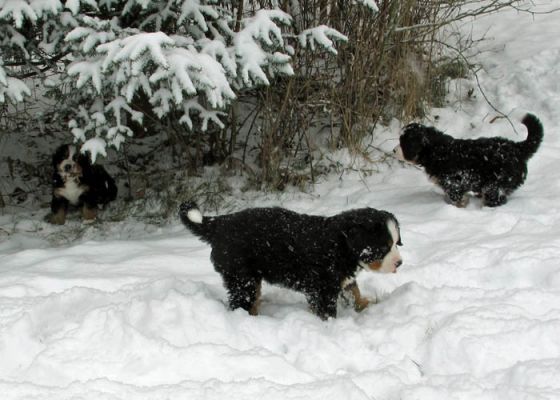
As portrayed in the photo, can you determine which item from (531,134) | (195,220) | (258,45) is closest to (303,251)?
(195,220)

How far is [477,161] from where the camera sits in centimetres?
570

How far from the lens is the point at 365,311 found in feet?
12.8

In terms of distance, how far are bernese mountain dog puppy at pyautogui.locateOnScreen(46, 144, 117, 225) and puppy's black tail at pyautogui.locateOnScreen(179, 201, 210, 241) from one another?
307 cm

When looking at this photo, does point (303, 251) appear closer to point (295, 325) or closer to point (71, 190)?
point (295, 325)

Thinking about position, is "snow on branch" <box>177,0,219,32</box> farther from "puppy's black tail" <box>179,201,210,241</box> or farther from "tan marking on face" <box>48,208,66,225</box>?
"tan marking on face" <box>48,208,66,225</box>

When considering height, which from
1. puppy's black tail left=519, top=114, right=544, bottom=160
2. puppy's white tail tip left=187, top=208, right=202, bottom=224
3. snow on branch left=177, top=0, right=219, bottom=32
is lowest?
puppy's white tail tip left=187, top=208, right=202, bottom=224

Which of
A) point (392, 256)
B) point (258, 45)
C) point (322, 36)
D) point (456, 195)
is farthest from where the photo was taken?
point (456, 195)

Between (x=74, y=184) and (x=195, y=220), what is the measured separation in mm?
3215

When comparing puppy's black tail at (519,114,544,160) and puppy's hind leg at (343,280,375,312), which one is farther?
puppy's black tail at (519,114,544,160)

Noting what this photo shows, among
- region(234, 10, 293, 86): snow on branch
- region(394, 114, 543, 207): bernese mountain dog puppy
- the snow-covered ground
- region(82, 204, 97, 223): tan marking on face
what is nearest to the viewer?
the snow-covered ground

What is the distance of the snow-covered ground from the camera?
2.95 m

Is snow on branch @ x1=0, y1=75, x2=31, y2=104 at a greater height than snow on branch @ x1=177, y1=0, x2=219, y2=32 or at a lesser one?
lesser

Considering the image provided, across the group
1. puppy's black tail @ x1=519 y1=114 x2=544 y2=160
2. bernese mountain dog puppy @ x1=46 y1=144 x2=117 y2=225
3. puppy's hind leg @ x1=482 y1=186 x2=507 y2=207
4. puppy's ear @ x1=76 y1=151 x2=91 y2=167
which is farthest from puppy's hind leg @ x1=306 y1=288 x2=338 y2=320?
puppy's ear @ x1=76 y1=151 x2=91 y2=167

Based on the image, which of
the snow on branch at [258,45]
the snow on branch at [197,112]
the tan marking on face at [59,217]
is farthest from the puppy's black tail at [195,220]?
the tan marking on face at [59,217]
